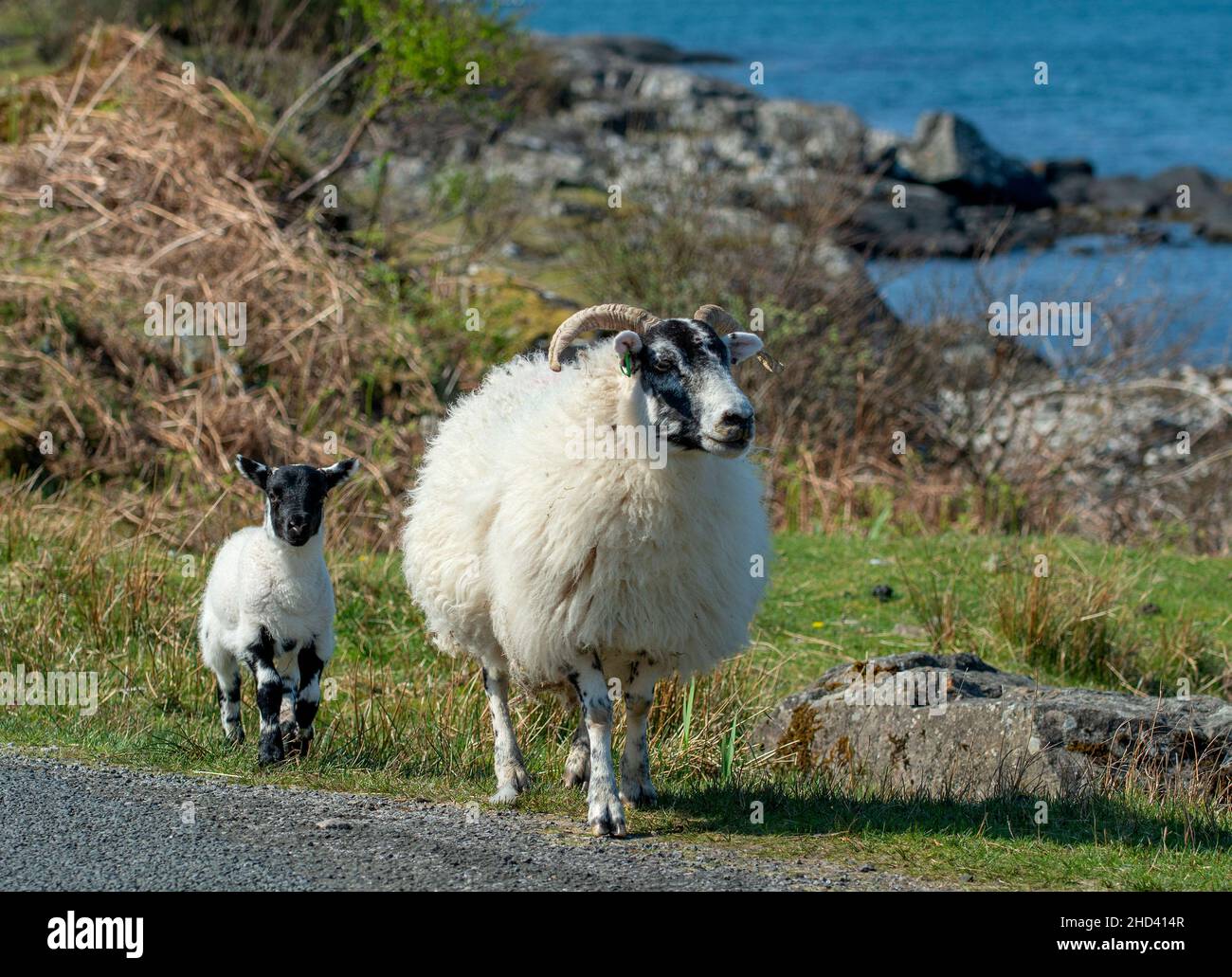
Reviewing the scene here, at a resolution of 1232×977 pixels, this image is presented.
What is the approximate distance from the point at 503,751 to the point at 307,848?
159 cm

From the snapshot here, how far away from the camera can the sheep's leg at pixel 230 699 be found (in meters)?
8.37

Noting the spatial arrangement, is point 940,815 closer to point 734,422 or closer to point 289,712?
point 734,422

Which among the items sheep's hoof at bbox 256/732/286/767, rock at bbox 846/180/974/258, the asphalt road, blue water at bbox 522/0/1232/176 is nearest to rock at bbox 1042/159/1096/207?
blue water at bbox 522/0/1232/176

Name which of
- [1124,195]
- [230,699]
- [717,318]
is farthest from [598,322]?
[1124,195]

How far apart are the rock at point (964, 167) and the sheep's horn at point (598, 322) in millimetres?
32107

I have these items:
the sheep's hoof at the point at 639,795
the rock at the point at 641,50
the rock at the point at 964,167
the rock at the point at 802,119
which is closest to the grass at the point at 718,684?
the sheep's hoof at the point at 639,795

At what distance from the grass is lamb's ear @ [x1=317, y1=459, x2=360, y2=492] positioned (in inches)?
54.0

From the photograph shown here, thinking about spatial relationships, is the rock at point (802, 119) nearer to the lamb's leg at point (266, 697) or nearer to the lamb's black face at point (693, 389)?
Answer: the lamb's black face at point (693, 389)

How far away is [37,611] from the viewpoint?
10406 millimetres

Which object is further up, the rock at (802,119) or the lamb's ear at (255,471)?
the rock at (802,119)

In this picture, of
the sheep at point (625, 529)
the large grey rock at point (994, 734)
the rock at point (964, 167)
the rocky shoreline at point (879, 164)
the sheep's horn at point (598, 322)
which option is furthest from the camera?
the rock at point (964, 167)

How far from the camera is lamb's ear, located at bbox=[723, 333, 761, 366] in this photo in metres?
7.62

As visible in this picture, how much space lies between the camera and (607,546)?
7.30 metres
